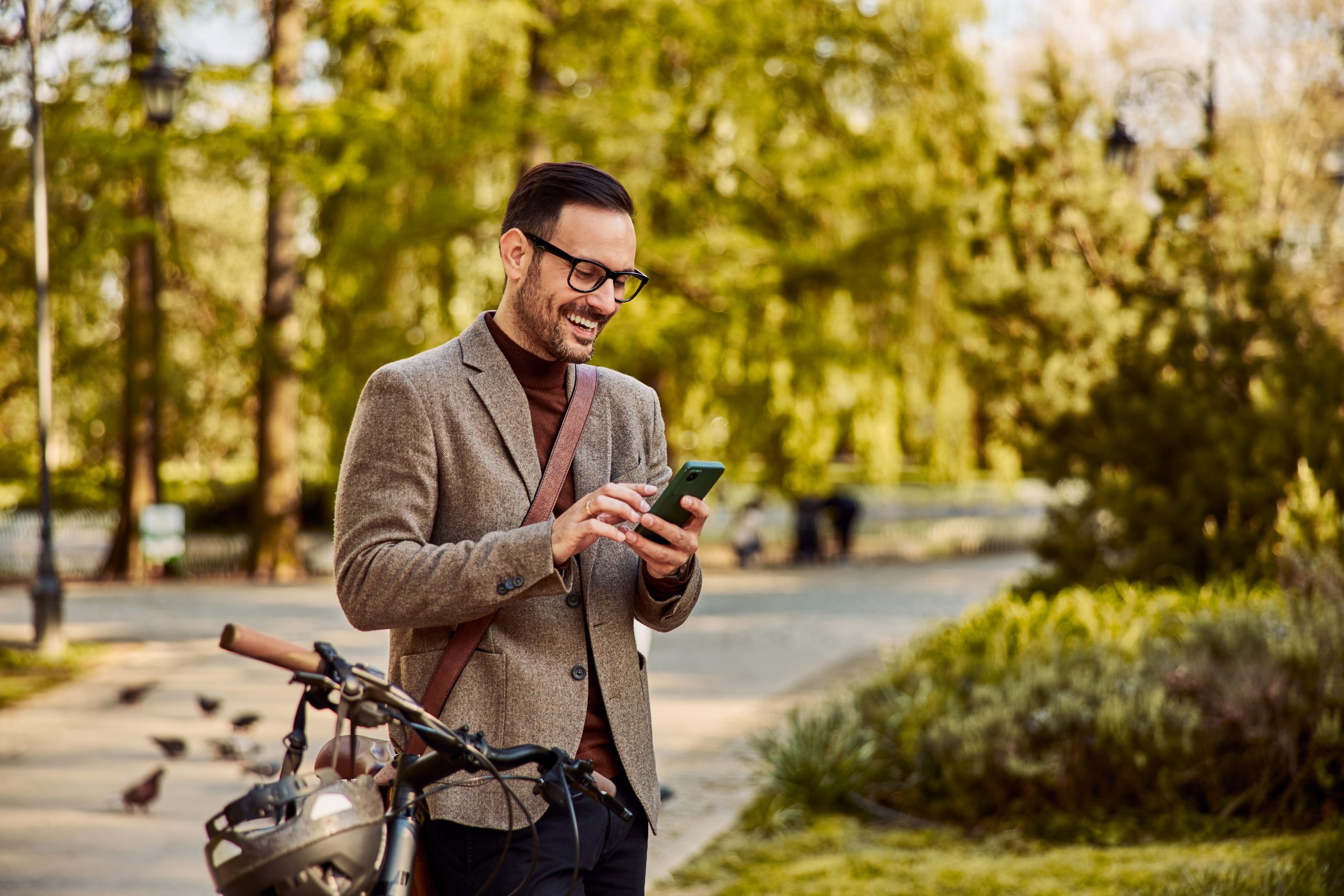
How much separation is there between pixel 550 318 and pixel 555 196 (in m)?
0.20

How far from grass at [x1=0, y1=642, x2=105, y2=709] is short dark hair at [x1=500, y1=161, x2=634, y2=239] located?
975 cm

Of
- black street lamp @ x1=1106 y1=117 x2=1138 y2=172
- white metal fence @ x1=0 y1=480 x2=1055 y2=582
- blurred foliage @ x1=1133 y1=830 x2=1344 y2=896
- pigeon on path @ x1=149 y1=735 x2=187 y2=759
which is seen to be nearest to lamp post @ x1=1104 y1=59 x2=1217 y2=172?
black street lamp @ x1=1106 y1=117 x2=1138 y2=172

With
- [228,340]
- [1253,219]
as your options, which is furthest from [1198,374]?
[228,340]

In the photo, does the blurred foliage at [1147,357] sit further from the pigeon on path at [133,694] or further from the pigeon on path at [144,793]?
the pigeon on path at [133,694]

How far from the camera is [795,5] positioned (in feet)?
51.8

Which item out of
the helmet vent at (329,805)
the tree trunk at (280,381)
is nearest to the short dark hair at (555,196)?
the helmet vent at (329,805)

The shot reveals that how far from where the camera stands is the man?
2.12m

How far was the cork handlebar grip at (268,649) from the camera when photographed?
1.76 metres

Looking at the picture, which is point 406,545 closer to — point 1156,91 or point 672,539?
point 672,539

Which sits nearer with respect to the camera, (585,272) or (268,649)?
(268,649)

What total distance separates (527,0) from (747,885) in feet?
39.0

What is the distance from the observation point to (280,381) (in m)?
21.6

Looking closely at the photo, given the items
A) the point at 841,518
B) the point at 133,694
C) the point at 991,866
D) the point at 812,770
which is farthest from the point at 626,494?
the point at 841,518

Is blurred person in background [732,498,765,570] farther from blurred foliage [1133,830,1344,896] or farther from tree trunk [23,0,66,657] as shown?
blurred foliage [1133,830,1344,896]
